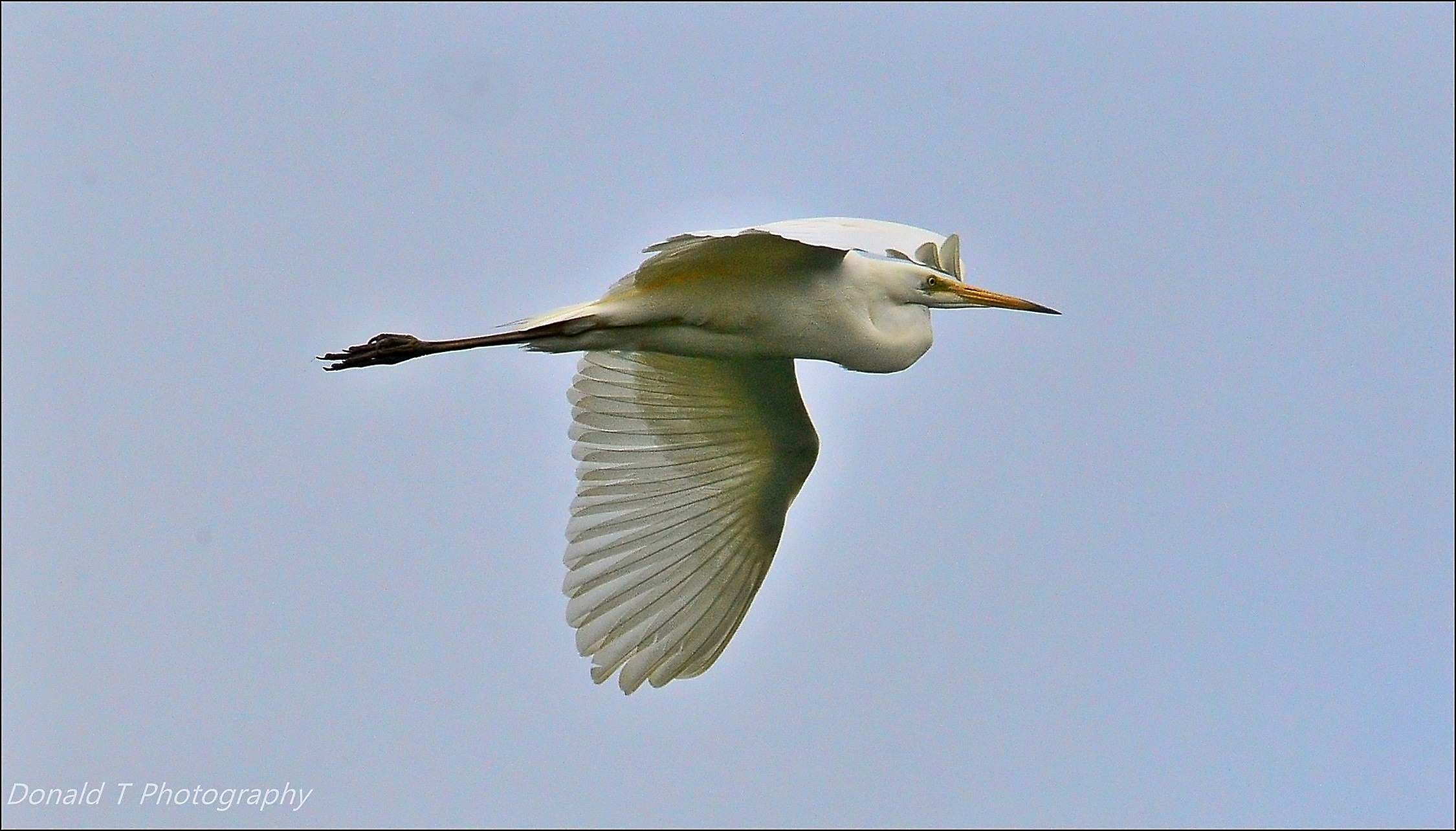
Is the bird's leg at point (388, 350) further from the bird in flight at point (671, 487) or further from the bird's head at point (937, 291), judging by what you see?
the bird's head at point (937, 291)

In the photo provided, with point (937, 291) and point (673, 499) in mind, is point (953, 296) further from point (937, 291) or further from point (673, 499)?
point (673, 499)

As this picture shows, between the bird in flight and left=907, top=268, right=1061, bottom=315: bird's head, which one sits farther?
the bird in flight

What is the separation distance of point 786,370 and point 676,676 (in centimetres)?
150

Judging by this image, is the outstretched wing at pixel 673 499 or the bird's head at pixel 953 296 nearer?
the bird's head at pixel 953 296

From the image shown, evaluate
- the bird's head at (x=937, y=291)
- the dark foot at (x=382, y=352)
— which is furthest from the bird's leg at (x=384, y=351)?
the bird's head at (x=937, y=291)

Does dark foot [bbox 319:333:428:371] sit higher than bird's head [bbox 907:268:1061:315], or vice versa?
bird's head [bbox 907:268:1061:315]

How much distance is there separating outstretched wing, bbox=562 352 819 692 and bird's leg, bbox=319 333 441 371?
1167 millimetres

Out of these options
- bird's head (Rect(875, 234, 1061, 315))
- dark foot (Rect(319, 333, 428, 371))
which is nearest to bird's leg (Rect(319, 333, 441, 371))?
dark foot (Rect(319, 333, 428, 371))

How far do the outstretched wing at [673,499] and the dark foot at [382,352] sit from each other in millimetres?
1169

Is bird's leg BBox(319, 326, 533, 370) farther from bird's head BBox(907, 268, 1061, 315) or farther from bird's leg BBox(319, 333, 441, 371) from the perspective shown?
bird's head BBox(907, 268, 1061, 315)

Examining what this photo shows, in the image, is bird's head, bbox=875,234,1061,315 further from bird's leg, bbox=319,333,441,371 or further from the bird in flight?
bird's leg, bbox=319,333,441,371

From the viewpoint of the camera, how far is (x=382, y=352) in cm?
873

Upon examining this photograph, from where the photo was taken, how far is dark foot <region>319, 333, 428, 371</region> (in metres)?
8.67

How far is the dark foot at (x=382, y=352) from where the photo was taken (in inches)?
341
